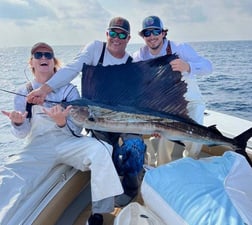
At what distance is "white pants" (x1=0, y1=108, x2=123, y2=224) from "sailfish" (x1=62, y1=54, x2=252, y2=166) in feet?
0.72

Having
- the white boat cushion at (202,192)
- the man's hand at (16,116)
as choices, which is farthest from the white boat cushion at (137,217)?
the man's hand at (16,116)

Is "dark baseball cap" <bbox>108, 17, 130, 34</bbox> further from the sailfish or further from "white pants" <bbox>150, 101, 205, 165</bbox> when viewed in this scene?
"white pants" <bbox>150, 101, 205, 165</bbox>

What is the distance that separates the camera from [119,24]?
2314 millimetres

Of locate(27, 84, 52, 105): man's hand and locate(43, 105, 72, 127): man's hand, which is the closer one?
locate(43, 105, 72, 127): man's hand

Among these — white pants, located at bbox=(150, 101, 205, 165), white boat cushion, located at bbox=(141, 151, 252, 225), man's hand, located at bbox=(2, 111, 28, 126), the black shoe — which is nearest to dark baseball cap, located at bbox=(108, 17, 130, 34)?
white pants, located at bbox=(150, 101, 205, 165)

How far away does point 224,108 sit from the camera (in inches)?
229

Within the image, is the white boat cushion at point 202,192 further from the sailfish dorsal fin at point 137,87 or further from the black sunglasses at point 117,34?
the black sunglasses at point 117,34

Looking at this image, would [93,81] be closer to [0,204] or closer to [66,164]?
[66,164]

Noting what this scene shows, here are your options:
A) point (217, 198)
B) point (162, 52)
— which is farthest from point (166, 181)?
point (162, 52)

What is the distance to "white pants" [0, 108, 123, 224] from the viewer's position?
66.6 inches

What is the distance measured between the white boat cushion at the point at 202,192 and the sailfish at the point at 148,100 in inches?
13.5

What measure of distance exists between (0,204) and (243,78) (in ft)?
25.6

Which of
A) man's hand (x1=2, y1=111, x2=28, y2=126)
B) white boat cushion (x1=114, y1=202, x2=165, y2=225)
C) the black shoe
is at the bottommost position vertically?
the black shoe

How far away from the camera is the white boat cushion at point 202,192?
1298mm
